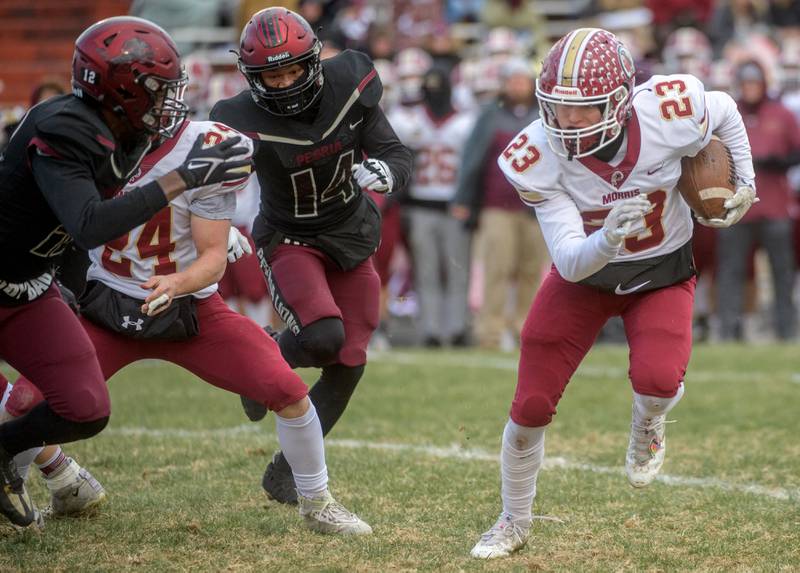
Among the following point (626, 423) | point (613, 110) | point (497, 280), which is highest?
point (613, 110)

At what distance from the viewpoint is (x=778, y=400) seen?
743cm

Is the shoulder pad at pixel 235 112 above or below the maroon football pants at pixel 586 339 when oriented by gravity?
above

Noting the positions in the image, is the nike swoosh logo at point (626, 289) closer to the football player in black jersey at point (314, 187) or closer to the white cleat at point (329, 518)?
the football player in black jersey at point (314, 187)

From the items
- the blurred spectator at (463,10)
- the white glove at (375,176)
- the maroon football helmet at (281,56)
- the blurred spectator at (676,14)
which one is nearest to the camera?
the white glove at (375,176)

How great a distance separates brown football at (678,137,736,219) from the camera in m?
4.36

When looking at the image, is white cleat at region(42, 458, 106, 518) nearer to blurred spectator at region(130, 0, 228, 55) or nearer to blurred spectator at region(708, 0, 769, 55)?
blurred spectator at region(130, 0, 228, 55)

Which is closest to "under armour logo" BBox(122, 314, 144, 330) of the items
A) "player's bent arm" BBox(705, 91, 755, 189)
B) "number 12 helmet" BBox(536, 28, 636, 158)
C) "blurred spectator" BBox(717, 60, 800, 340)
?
"number 12 helmet" BBox(536, 28, 636, 158)

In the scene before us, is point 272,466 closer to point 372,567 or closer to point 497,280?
point 372,567

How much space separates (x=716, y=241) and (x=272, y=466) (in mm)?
6632

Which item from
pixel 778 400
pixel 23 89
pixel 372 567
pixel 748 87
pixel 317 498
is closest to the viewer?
pixel 372 567

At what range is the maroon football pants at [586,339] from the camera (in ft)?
13.8

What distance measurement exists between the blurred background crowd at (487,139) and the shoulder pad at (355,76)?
4120mm

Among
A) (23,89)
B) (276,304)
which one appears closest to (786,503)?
(276,304)

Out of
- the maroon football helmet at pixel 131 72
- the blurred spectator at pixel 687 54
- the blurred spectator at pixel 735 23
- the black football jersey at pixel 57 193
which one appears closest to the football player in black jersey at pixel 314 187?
the maroon football helmet at pixel 131 72
